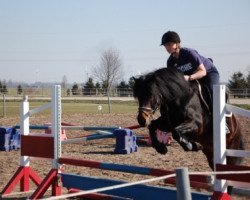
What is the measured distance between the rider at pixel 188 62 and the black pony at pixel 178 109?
0.16m

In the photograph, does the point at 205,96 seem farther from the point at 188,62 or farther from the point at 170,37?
the point at 170,37

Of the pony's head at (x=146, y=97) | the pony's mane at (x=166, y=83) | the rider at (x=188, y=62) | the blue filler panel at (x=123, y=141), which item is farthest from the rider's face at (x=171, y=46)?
the blue filler panel at (x=123, y=141)

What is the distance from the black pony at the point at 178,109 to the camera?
4.95m

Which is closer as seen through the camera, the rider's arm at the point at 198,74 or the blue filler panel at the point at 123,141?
the rider's arm at the point at 198,74

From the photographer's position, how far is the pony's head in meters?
4.57

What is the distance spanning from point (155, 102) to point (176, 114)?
52cm

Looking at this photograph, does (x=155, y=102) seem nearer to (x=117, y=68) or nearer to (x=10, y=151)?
(x=10, y=151)

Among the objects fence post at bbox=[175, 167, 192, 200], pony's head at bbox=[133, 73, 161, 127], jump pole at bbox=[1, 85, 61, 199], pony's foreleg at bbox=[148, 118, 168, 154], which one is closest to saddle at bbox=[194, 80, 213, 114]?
pony's foreleg at bbox=[148, 118, 168, 154]

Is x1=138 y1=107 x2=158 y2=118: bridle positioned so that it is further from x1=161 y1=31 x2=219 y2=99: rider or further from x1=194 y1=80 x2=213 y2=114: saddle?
x1=194 y1=80 x2=213 y2=114: saddle

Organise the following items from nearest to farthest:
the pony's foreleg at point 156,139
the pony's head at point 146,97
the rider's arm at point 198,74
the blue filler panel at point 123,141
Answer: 1. the pony's head at point 146,97
2. the pony's foreleg at point 156,139
3. the rider's arm at point 198,74
4. the blue filler panel at point 123,141

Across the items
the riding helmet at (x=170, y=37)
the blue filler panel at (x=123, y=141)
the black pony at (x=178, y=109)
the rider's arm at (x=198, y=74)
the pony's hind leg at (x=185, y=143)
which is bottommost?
the blue filler panel at (x=123, y=141)

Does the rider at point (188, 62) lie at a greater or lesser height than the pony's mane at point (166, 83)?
greater

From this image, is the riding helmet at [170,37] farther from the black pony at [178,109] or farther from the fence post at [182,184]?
the fence post at [182,184]

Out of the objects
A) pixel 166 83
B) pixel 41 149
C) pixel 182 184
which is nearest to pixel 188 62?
pixel 166 83
